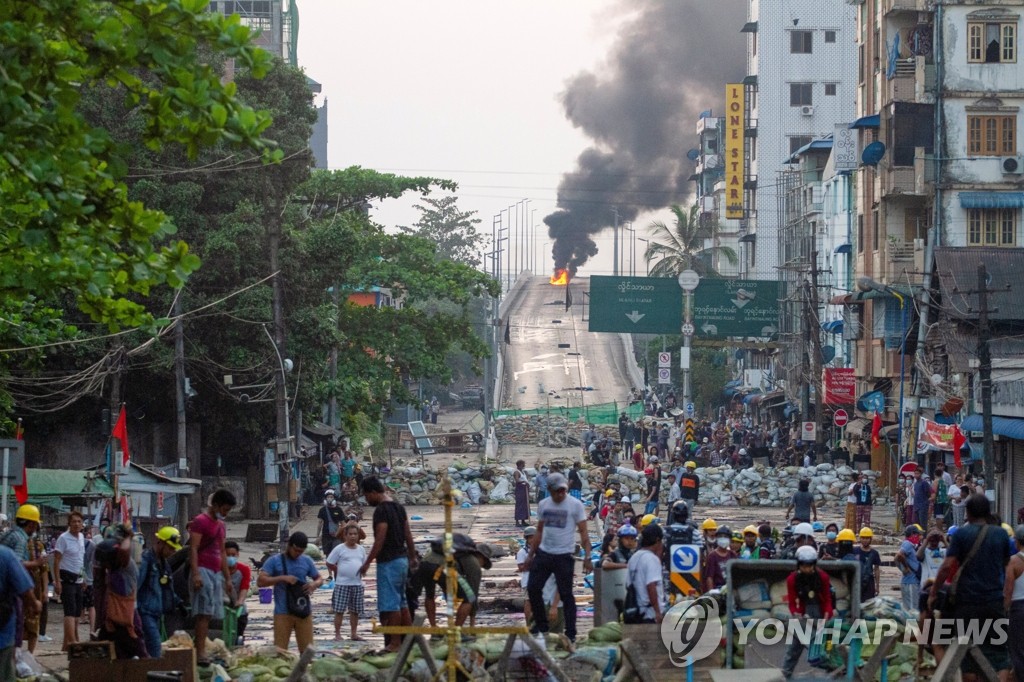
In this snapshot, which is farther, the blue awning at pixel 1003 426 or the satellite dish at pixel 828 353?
the satellite dish at pixel 828 353

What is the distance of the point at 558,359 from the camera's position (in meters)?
95.2

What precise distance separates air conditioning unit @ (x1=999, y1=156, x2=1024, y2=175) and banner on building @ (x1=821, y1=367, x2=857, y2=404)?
806 cm

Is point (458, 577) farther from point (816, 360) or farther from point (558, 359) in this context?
point (558, 359)

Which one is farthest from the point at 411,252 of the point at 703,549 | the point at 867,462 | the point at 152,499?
the point at 703,549

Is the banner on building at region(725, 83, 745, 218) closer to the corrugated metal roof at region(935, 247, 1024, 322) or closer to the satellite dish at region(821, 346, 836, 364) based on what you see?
the satellite dish at region(821, 346, 836, 364)

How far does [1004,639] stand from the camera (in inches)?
485

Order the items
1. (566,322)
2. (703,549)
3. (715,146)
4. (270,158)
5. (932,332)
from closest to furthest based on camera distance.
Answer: (270,158), (703,549), (932,332), (566,322), (715,146)

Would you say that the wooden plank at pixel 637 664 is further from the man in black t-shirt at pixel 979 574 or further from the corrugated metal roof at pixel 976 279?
the corrugated metal roof at pixel 976 279

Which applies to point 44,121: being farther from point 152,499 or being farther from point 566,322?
point 566,322

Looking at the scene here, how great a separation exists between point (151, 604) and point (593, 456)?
38.0 metres

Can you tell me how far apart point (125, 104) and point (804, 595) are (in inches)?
268

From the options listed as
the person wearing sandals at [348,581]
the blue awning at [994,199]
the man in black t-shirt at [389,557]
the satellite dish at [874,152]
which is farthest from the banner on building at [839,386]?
the man in black t-shirt at [389,557]

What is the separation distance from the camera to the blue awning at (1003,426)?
33094 mm

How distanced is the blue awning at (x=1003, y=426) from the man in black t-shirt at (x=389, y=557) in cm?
2137
